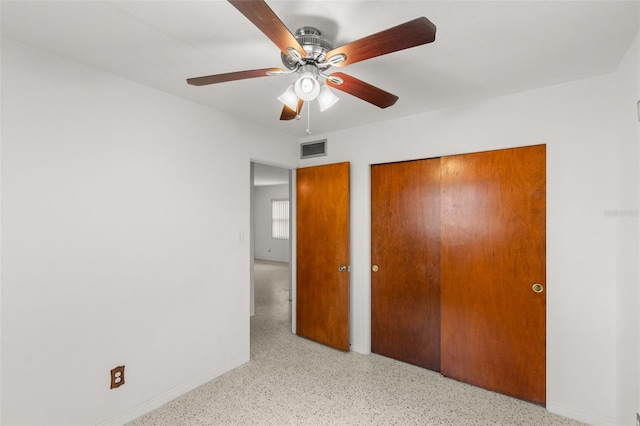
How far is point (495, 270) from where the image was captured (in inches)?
95.5

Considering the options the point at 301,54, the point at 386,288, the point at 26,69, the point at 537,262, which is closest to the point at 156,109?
the point at 26,69

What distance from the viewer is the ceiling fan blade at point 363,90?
Answer: 151cm

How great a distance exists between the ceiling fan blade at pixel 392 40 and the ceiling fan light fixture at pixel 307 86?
0.40 feet

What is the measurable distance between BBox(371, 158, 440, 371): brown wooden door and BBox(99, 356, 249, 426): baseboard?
146 cm

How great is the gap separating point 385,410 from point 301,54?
7.94ft

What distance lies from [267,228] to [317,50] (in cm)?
816

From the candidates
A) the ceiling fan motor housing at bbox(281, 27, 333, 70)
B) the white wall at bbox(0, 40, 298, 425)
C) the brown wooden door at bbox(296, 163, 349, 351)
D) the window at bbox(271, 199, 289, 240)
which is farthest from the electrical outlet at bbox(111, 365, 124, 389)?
the window at bbox(271, 199, 289, 240)

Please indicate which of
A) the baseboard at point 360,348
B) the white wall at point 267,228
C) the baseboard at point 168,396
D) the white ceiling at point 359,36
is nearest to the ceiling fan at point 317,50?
the white ceiling at point 359,36

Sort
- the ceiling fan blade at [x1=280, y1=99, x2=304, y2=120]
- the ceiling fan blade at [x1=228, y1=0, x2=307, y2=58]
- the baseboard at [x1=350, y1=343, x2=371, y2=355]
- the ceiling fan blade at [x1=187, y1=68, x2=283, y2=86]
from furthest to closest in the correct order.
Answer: the baseboard at [x1=350, y1=343, x2=371, y2=355]
the ceiling fan blade at [x1=280, y1=99, x2=304, y2=120]
the ceiling fan blade at [x1=187, y1=68, x2=283, y2=86]
the ceiling fan blade at [x1=228, y1=0, x2=307, y2=58]

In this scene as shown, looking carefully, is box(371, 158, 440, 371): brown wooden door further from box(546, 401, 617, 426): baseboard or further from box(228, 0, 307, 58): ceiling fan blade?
box(228, 0, 307, 58): ceiling fan blade

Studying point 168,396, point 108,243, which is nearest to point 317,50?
point 108,243

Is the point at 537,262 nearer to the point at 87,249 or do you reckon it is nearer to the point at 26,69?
the point at 87,249

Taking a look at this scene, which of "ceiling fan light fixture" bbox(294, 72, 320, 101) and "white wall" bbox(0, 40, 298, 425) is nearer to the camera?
"ceiling fan light fixture" bbox(294, 72, 320, 101)

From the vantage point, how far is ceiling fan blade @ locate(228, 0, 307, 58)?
95 cm
